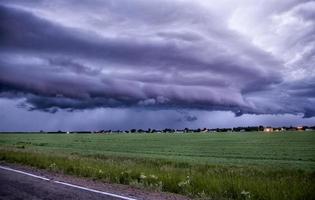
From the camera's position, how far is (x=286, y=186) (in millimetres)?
12703

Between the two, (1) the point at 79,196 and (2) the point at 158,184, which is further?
(2) the point at 158,184

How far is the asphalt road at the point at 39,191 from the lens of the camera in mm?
10398

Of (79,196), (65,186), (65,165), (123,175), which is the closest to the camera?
(79,196)

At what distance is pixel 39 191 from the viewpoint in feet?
37.7

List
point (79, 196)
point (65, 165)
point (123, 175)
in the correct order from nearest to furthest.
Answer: point (79, 196), point (123, 175), point (65, 165)

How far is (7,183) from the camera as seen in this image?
44.1ft

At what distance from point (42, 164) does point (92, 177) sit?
6140 mm

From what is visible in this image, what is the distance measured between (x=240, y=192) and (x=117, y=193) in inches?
152

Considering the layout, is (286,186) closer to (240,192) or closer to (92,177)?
(240,192)

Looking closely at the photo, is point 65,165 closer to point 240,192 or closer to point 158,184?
point 158,184

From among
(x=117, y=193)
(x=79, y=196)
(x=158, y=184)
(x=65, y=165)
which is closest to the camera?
(x=79, y=196)

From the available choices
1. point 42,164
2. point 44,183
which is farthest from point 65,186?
point 42,164

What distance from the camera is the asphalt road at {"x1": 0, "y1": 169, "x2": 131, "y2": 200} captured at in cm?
1040

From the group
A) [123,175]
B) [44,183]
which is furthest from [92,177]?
[44,183]
